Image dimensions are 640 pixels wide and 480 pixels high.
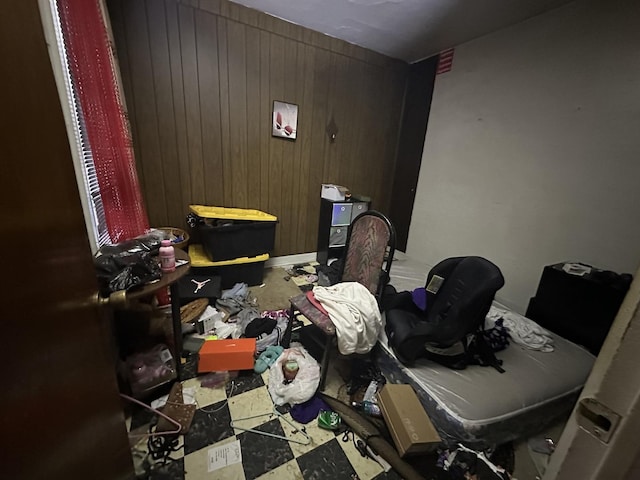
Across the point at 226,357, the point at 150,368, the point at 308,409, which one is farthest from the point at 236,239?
the point at 308,409

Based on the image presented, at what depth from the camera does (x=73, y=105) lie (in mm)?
1263

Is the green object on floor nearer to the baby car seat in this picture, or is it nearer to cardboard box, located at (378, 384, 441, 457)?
cardboard box, located at (378, 384, 441, 457)

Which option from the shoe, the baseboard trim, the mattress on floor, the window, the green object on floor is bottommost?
the green object on floor

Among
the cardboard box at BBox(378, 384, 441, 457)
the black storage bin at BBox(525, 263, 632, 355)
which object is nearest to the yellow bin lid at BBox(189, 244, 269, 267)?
the cardboard box at BBox(378, 384, 441, 457)

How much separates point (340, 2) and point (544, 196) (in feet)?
8.23

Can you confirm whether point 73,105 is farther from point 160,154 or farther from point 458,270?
point 458,270

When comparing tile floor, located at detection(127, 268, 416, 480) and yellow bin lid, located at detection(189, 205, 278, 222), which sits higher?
yellow bin lid, located at detection(189, 205, 278, 222)

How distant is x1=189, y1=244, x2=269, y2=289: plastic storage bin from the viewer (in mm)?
2410

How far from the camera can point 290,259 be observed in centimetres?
335

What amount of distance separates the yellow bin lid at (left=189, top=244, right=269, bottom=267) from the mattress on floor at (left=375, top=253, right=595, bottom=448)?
1.50 m

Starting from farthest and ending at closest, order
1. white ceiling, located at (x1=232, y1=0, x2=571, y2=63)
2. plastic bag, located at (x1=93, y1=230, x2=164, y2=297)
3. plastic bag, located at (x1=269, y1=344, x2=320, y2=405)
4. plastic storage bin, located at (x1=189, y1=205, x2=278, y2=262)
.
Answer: plastic storage bin, located at (x1=189, y1=205, x2=278, y2=262)
white ceiling, located at (x1=232, y1=0, x2=571, y2=63)
plastic bag, located at (x1=269, y1=344, x2=320, y2=405)
plastic bag, located at (x1=93, y1=230, x2=164, y2=297)

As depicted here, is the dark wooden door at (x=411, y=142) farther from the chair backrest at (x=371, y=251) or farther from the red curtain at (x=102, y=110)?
the red curtain at (x=102, y=110)

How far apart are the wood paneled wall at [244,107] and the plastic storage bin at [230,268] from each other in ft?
1.55

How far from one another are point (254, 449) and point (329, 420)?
39 cm
